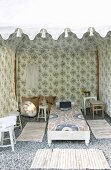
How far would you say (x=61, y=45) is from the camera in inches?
390

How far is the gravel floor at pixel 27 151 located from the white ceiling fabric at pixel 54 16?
232 cm

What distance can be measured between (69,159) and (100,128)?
2.69 m

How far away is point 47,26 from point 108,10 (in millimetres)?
1197

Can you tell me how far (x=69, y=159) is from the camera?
17.4 ft

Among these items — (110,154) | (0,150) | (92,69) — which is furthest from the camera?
(92,69)

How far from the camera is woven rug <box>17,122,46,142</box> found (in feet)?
22.3

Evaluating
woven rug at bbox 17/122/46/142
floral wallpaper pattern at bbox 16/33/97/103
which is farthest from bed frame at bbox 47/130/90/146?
floral wallpaper pattern at bbox 16/33/97/103

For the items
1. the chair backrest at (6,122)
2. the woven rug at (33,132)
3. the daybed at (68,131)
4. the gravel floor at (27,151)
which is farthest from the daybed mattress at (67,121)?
the chair backrest at (6,122)

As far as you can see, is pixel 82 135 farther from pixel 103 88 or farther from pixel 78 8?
pixel 103 88

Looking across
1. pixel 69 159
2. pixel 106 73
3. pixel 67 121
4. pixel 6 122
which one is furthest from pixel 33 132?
pixel 106 73

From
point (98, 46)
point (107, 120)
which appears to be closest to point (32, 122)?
point (107, 120)

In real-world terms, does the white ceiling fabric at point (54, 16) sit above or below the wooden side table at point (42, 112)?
above

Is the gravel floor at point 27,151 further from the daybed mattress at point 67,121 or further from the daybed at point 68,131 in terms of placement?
the daybed mattress at point 67,121

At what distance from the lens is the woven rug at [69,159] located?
492cm
